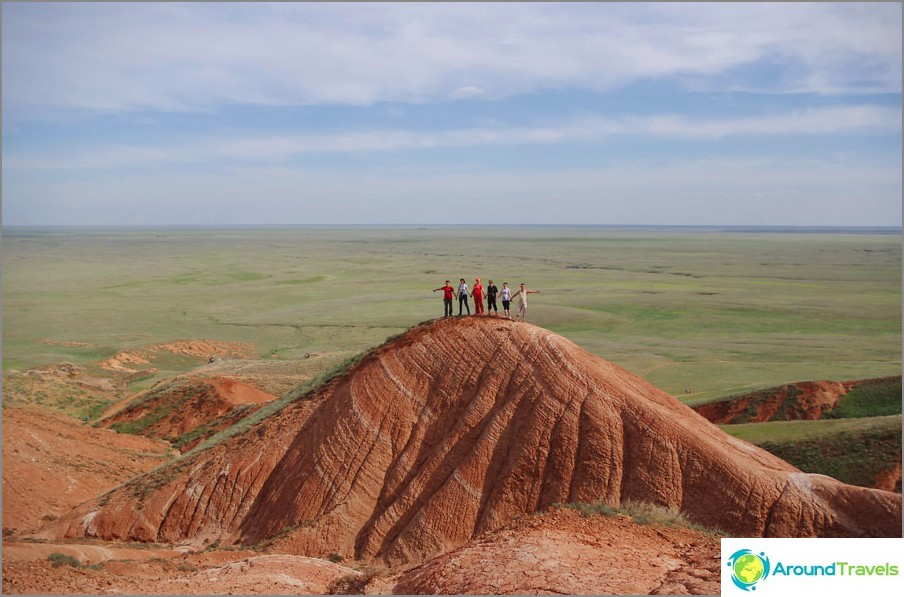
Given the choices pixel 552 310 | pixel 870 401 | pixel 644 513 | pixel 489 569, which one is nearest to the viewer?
pixel 489 569

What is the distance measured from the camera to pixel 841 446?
95.6ft

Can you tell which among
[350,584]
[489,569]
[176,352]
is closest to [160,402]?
[176,352]

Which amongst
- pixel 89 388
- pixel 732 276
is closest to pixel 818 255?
pixel 732 276

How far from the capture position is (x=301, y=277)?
443 ft

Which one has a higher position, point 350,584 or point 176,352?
point 350,584

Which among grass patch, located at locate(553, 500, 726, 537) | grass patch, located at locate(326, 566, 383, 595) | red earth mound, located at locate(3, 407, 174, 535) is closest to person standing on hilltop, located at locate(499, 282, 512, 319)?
grass patch, located at locate(553, 500, 726, 537)

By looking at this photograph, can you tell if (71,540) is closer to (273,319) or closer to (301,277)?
(273,319)

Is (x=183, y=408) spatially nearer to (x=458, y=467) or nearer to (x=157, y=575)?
(x=458, y=467)

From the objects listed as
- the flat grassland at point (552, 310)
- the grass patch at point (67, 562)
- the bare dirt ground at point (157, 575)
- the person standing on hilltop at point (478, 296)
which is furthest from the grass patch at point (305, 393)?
the flat grassland at point (552, 310)

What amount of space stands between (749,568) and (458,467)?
8875mm

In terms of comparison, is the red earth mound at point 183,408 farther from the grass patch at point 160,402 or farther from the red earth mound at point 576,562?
the red earth mound at point 576,562

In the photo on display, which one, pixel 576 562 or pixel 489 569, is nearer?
pixel 489 569

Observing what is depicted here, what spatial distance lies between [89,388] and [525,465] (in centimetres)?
3902

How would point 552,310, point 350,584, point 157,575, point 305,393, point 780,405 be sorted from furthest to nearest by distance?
1. point 552,310
2. point 780,405
3. point 305,393
4. point 157,575
5. point 350,584
